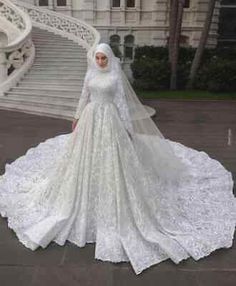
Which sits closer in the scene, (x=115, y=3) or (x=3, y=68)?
(x=3, y=68)

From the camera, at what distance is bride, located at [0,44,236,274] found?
16.0 feet

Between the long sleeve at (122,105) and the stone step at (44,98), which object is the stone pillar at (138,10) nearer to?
the stone step at (44,98)

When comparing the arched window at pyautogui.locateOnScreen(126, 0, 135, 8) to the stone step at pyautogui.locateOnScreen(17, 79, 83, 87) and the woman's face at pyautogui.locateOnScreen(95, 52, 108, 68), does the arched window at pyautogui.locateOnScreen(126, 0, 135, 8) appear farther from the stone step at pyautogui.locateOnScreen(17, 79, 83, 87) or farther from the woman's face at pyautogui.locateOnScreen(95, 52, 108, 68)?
the woman's face at pyautogui.locateOnScreen(95, 52, 108, 68)

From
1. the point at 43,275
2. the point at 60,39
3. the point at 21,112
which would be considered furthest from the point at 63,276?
the point at 60,39

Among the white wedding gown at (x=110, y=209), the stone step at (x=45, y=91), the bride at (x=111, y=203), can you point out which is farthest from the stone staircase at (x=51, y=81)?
the white wedding gown at (x=110, y=209)

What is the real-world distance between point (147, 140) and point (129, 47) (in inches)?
620

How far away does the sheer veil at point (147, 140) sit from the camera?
552cm

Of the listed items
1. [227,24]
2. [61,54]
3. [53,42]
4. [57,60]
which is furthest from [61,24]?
[227,24]

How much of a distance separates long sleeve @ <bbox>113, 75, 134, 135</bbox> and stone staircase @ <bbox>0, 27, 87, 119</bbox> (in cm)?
666

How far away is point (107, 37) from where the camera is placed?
20750mm

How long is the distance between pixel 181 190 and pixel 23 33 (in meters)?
9.86

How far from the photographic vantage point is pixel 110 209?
509cm

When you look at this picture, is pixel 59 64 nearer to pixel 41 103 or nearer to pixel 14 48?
pixel 14 48

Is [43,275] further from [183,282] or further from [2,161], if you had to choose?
[2,161]
